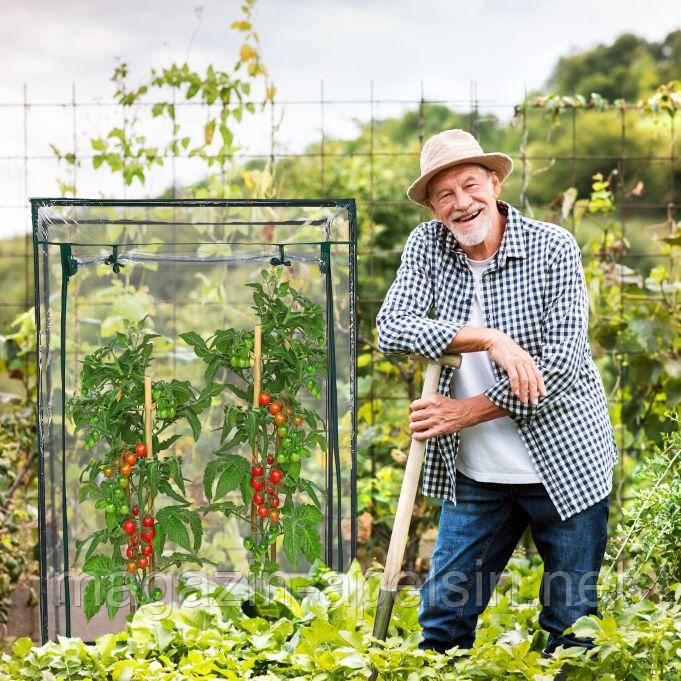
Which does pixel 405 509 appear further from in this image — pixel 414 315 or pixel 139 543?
pixel 139 543

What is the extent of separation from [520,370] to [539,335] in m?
0.19

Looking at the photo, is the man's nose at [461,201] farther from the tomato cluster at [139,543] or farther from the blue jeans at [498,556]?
the tomato cluster at [139,543]

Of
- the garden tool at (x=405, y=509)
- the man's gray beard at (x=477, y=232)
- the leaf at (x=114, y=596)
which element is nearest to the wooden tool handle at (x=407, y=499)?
the garden tool at (x=405, y=509)

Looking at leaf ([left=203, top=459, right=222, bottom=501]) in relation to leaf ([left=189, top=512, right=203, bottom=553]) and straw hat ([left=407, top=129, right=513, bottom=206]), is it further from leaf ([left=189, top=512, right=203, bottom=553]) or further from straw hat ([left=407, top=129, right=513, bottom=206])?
straw hat ([left=407, top=129, right=513, bottom=206])

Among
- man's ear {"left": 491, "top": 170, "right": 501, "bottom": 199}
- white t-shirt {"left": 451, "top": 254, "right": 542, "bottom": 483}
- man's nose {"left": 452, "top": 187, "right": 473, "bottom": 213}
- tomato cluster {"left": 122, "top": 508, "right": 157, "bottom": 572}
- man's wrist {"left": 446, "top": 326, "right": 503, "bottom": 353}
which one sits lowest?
tomato cluster {"left": 122, "top": 508, "right": 157, "bottom": 572}

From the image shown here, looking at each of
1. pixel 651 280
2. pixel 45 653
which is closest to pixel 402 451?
pixel 651 280

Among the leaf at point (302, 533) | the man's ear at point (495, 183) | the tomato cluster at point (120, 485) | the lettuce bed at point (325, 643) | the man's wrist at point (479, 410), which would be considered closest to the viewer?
the lettuce bed at point (325, 643)

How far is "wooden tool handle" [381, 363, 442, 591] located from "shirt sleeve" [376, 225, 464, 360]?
0.29 feet

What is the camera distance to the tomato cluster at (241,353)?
264cm

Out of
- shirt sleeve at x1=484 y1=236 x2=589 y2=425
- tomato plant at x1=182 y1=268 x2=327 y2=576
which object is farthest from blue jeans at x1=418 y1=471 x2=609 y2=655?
tomato plant at x1=182 y1=268 x2=327 y2=576

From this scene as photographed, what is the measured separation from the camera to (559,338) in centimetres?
222

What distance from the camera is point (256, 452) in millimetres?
2703

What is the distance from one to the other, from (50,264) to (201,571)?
3.13 feet

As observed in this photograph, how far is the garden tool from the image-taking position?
2.27 m
